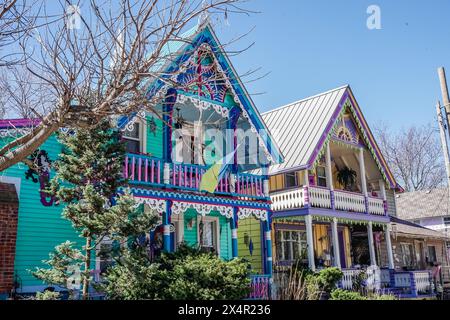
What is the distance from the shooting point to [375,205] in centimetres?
2127

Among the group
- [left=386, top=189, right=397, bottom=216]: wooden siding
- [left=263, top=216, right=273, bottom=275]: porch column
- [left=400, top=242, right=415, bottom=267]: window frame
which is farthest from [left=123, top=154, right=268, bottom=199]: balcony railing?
[left=400, top=242, right=415, bottom=267]: window frame

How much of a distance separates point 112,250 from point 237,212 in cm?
566

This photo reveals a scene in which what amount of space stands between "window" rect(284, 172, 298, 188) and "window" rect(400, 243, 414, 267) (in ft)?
32.2

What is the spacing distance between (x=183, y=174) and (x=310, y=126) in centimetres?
783

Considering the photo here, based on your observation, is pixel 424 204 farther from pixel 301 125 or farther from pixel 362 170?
pixel 301 125

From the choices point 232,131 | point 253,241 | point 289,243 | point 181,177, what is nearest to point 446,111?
point 232,131

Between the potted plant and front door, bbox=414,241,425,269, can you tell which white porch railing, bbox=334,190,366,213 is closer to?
the potted plant

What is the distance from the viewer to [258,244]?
18.9 m

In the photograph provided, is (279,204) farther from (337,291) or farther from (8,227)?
(8,227)

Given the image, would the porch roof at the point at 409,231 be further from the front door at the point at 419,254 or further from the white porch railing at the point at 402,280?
the white porch railing at the point at 402,280

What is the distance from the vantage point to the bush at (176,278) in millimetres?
9203

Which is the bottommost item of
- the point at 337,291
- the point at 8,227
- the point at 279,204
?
the point at 337,291

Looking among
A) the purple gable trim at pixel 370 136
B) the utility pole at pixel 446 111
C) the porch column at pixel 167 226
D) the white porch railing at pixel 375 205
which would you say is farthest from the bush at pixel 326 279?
the purple gable trim at pixel 370 136
